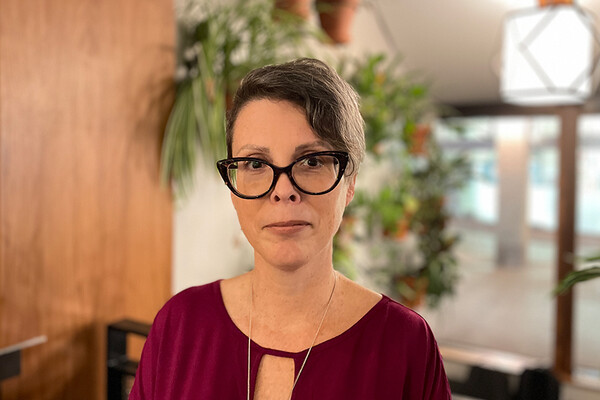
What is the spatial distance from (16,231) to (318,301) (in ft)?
3.49

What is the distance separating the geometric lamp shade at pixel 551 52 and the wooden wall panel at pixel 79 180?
1629mm

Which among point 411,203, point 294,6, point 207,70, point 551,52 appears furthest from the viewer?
point 411,203

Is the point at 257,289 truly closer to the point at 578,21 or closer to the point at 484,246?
the point at 578,21

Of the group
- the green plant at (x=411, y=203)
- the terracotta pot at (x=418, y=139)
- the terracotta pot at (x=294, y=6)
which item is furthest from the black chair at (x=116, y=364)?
the terracotta pot at (x=418, y=139)

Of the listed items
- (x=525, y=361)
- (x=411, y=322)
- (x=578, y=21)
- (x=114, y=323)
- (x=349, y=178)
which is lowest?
(x=525, y=361)

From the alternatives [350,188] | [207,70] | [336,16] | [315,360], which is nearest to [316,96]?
[350,188]

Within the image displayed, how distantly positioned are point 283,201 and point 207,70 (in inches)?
55.2

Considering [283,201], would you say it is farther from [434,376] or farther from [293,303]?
[434,376]

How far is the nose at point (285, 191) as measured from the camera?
82 centimetres

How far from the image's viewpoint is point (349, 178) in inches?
35.8

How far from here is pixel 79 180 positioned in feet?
5.88

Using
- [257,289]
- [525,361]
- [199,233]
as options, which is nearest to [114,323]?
[199,233]

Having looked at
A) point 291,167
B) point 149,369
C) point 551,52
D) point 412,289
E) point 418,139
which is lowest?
point 412,289

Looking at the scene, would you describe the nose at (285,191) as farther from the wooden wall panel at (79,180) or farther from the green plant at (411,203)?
the green plant at (411,203)
